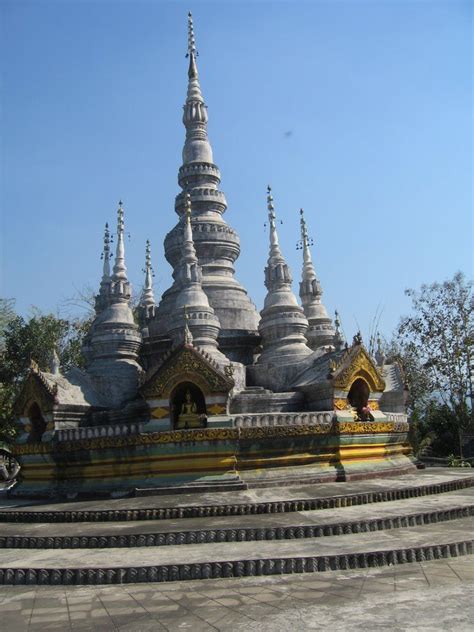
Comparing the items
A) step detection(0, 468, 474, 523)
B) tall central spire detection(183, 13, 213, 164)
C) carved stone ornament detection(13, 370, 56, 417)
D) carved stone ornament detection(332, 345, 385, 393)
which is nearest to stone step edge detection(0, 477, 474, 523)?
step detection(0, 468, 474, 523)

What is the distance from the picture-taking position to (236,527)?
1071cm

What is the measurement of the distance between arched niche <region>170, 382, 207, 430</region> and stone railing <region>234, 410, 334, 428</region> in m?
1.06

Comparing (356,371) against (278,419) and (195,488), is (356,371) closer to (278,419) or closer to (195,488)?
(278,419)

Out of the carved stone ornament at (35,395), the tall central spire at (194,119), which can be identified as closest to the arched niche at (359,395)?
the carved stone ornament at (35,395)

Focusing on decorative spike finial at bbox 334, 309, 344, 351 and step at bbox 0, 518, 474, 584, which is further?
decorative spike finial at bbox 334, 309, 344, 351

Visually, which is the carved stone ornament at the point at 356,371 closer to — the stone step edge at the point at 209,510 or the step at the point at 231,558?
the stone step edge at the point at 209,510

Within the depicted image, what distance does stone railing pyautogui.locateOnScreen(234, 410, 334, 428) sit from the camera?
55.5ft

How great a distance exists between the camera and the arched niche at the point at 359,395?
789 inches

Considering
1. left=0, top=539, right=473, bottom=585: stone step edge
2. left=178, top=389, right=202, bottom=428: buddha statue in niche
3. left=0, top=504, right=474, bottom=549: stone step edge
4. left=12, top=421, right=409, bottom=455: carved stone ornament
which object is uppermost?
left=178, top=389, right=202, bottom=428: buddha statue in niche

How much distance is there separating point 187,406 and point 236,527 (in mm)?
6893

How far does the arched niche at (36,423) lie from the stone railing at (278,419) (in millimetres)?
7239

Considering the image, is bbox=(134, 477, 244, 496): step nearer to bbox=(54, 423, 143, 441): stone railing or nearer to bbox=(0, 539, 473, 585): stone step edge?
bbox=(54, 423, 143, 441): stone railing

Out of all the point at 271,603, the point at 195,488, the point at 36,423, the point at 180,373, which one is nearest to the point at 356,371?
the point at 180,373

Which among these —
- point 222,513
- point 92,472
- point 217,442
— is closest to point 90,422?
point 92,472
